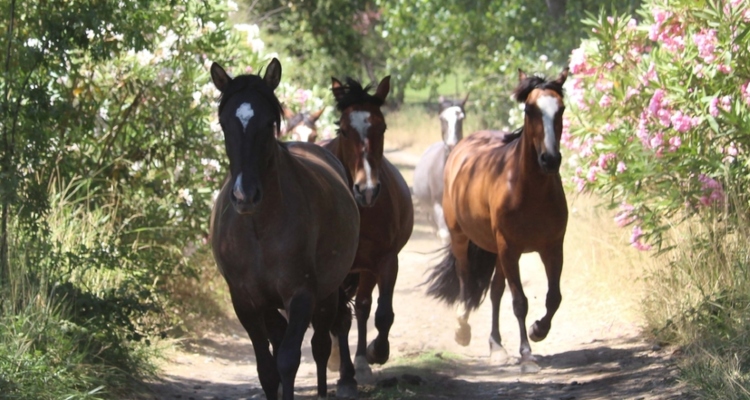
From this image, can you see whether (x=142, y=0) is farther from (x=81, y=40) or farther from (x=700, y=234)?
(x=700, y=234)

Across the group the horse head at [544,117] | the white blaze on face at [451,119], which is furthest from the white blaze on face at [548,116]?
the white blaze on face at [451,119]

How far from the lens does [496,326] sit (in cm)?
949

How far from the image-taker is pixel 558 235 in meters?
8.66

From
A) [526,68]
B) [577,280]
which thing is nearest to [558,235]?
[577,280]

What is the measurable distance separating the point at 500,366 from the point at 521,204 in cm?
141

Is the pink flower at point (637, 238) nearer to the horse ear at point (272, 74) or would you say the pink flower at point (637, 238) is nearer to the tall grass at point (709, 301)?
the tall grass at point (709, 301)

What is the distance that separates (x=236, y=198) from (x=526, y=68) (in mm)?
14056

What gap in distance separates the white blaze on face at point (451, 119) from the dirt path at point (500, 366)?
2.40m

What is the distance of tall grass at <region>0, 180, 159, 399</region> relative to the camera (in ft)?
19.4

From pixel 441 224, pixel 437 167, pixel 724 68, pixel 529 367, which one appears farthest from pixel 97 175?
pixel 437 167

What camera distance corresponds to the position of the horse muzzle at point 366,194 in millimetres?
7539

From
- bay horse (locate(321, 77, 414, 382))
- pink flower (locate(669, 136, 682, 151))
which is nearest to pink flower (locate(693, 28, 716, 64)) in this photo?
pink flower (locate(669, 136, 682, 151))

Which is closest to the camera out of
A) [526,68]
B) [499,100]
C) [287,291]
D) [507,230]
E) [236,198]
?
[236,198]

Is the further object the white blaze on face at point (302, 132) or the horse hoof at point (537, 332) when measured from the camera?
the white blaze on face at point (302, 132)
